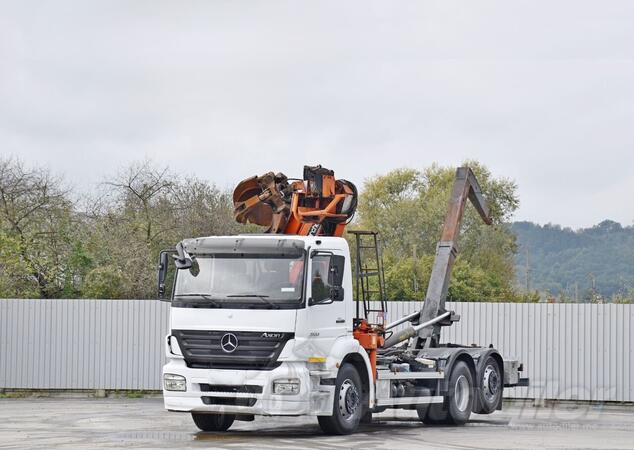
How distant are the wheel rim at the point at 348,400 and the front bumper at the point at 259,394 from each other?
0.42 m

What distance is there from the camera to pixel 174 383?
16031mm

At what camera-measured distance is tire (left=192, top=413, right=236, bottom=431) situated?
17.1m

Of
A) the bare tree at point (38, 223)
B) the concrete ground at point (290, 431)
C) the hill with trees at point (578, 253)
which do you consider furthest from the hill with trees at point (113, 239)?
the hill with trees at point (578, 253)

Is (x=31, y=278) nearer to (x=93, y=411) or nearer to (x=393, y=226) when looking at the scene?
(x=93, y=411)

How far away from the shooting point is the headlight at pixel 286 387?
15.5 m

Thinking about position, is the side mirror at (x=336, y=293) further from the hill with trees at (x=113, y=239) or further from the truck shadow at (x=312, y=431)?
the hill with trees at (x=113, y=239)

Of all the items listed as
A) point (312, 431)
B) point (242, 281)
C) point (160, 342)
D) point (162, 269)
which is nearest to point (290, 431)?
point (312, 431)

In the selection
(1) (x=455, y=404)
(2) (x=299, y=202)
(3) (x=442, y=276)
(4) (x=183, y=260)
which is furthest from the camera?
(3) (x=442, y=276)

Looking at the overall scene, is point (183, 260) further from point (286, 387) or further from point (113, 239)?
point (113, 239)

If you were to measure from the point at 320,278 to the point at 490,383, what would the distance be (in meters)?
5.31

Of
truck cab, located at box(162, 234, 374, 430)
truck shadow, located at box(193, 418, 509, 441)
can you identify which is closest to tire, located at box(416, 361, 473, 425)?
truck shadow, located at box(193, 418, 509, 441)

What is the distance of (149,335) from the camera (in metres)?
27.0

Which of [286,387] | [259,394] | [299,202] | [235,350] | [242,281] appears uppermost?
[299,202]

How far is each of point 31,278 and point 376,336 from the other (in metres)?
20.7
